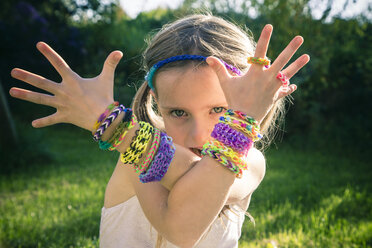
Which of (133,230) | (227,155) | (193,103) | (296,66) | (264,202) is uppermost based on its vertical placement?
(296,66)

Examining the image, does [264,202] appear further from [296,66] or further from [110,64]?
[110,64]

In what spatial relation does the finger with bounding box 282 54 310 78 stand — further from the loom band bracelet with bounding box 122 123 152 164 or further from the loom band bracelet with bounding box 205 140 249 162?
the loom band bracelet with bounding box 122 123 152 164

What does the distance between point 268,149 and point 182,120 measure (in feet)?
17.8

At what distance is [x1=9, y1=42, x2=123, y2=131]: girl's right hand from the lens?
1233 mm

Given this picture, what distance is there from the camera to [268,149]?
23.2 feet

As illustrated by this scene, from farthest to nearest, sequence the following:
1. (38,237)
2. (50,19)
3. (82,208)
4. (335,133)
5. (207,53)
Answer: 1. (50,19)
2. (335,133)
3. (82,208)
4. (38,237)
5. (207,53)

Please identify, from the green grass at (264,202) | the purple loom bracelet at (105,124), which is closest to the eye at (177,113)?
the purple loom bracelet at (105,124)

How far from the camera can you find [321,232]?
3.06m

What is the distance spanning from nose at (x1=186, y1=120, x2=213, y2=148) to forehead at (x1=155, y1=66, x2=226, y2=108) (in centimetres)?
10

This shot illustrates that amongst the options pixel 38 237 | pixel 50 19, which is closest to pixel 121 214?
pixel 38 237

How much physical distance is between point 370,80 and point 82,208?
6.13 meters

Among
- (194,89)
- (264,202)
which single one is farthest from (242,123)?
(264,202)

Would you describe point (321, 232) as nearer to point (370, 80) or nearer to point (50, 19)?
point (370, 80)

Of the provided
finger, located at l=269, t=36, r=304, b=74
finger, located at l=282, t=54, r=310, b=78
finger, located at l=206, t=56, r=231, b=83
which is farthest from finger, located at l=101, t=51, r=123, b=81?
finger, located at l=282, t=54, r=310, b=78
